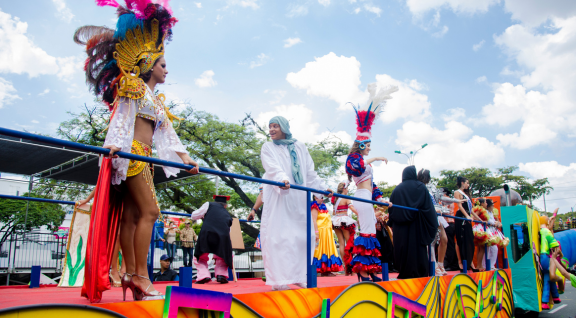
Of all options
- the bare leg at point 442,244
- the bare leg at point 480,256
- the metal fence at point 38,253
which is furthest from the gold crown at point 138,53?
the metal fence at point 38,253

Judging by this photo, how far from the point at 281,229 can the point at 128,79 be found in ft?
6.03

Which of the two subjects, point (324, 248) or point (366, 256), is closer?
point (366, 256)

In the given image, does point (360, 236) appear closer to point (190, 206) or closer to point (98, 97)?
point (98, 97)

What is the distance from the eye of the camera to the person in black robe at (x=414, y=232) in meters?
4.56

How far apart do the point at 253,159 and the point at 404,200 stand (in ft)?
56.8

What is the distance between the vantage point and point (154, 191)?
2773mm

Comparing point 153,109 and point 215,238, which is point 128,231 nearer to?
point 153,109

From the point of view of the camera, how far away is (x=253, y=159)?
71.4 ft

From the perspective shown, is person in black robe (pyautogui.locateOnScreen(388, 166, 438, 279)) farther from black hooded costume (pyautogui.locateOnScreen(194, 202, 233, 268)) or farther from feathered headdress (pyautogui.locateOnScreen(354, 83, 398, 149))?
black hooded costume (pyautogui.locateOnScreen(194, 202, 233, 268))

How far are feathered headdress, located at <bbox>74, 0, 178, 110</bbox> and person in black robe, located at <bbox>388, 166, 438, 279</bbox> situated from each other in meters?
3.08

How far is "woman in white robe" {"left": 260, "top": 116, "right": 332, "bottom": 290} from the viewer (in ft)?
11.4

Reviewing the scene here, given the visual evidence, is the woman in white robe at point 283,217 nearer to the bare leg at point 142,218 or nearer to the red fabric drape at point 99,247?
the bare leg at point 142,218

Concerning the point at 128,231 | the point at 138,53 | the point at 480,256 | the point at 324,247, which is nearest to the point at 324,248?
the point at 324,247

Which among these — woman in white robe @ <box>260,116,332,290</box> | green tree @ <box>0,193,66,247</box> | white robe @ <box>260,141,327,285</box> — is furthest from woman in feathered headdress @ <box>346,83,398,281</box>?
green tree @ <box>0,193,66,247</box>
